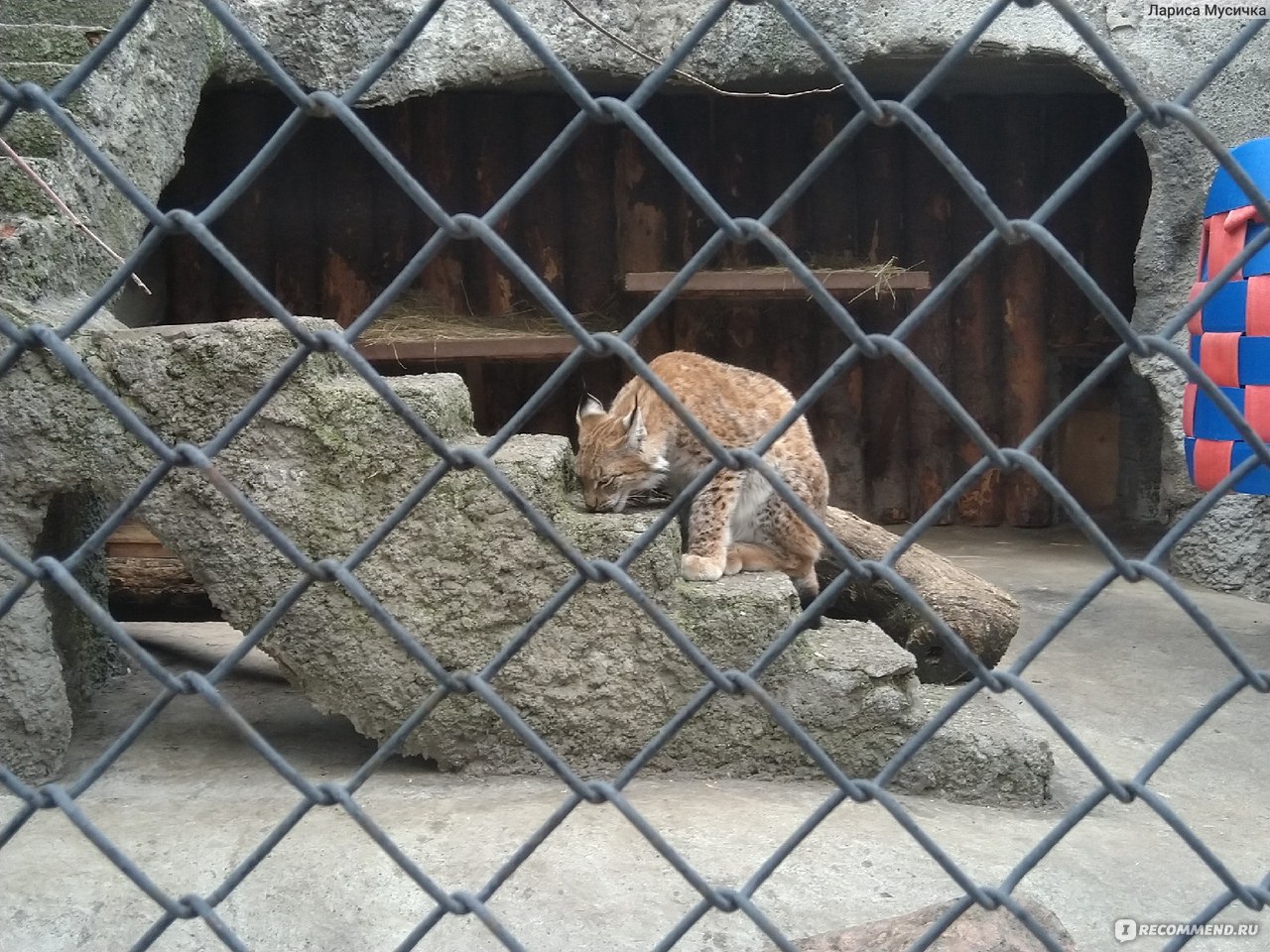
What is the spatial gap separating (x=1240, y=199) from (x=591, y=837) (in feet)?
13.0

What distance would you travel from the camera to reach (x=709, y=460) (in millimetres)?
4535

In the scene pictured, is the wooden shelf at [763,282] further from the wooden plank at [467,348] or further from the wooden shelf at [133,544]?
the wooden shelf at [133,544]

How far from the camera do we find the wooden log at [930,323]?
7895 mm

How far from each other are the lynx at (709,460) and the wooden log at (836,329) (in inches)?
124

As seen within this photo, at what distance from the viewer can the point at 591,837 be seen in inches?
123

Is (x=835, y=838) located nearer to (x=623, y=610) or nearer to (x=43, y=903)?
(x=623, y=610)

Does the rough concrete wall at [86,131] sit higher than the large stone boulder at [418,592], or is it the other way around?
the rough concrete wall at [86,131]

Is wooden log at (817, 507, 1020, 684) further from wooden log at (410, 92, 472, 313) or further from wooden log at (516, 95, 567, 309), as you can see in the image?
wooden log at (410, 92, 472, 313)

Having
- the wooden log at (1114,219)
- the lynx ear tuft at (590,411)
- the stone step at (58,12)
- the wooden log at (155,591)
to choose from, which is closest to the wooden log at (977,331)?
the wooden log at (1114,219)

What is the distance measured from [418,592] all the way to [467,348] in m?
3.07

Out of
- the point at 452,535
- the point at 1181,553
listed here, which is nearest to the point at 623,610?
the point at 452,535

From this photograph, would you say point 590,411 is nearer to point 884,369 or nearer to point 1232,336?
point 1232,336

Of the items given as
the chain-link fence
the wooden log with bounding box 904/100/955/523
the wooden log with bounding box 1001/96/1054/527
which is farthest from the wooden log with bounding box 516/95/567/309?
the chain-link fence

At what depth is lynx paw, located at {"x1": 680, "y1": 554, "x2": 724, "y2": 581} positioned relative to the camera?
4.10 m
